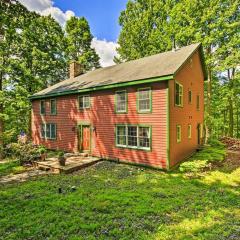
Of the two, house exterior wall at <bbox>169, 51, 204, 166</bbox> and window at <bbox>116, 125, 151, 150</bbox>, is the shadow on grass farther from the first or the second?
window at <bbox>116, 125, 151, 150</bbox>

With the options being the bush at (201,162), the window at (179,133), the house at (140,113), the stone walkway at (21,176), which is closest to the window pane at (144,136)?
the house at (140,113)

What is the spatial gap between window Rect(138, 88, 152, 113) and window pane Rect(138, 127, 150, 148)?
121cm

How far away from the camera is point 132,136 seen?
13414 millimetres

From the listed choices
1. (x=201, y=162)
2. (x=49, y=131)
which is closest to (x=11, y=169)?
(x=49, y=131)

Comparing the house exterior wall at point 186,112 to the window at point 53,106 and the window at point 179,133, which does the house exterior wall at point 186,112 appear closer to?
the window at point 179,133

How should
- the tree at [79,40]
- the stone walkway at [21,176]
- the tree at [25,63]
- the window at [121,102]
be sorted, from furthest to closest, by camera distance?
1. the tree at [79,40]
2. the tree at [25,63]
3. the window at [121,102]
4. the stone walkway at [21,176]

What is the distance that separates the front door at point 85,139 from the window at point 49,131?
399 centimetres

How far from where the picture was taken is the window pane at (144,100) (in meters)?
12.6

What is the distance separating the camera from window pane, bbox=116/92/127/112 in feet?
45.3

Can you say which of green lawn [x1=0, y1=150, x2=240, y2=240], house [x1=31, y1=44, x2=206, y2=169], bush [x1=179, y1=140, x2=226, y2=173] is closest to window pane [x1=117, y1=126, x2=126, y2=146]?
house [x1=31, y1=44, x2=206, y2=169]

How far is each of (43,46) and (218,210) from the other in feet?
94.2

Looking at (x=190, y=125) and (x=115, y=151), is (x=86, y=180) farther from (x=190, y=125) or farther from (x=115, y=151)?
(x=190, y=125)

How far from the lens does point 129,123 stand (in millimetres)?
13555

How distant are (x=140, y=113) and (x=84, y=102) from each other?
18.4 ft
